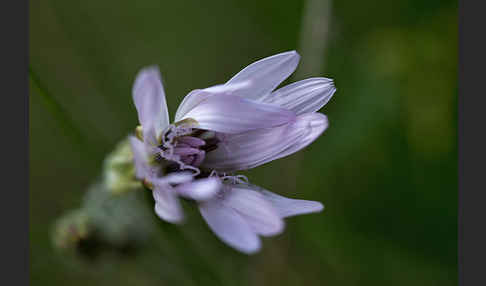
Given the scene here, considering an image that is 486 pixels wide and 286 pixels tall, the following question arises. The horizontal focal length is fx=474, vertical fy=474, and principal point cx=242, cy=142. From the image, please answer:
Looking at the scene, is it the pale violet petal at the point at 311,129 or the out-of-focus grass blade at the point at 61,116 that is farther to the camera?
the out-of-focus grass blade at the point at 61,116

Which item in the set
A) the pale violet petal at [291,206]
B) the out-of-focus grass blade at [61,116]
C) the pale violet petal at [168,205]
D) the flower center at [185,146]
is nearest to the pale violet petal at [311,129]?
the pale violet petal at [291,206]

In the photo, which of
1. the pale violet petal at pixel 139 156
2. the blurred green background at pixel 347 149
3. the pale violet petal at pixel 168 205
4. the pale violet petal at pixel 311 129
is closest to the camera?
the pale violet petal at pixel 168 205

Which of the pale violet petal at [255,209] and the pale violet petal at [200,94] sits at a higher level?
the pale violet petal at [200,94]

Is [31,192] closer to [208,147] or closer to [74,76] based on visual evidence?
[74,76]

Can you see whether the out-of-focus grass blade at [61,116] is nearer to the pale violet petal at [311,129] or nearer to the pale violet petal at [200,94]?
the pale violet petal at [200,94]

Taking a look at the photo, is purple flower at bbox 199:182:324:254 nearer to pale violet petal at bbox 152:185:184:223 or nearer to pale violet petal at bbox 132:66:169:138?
pale violet petal at bbox 152:185:184:223

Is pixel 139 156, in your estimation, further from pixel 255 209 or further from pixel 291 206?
pixel 291 206

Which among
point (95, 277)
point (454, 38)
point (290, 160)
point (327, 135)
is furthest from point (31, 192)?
point (454, 38)
